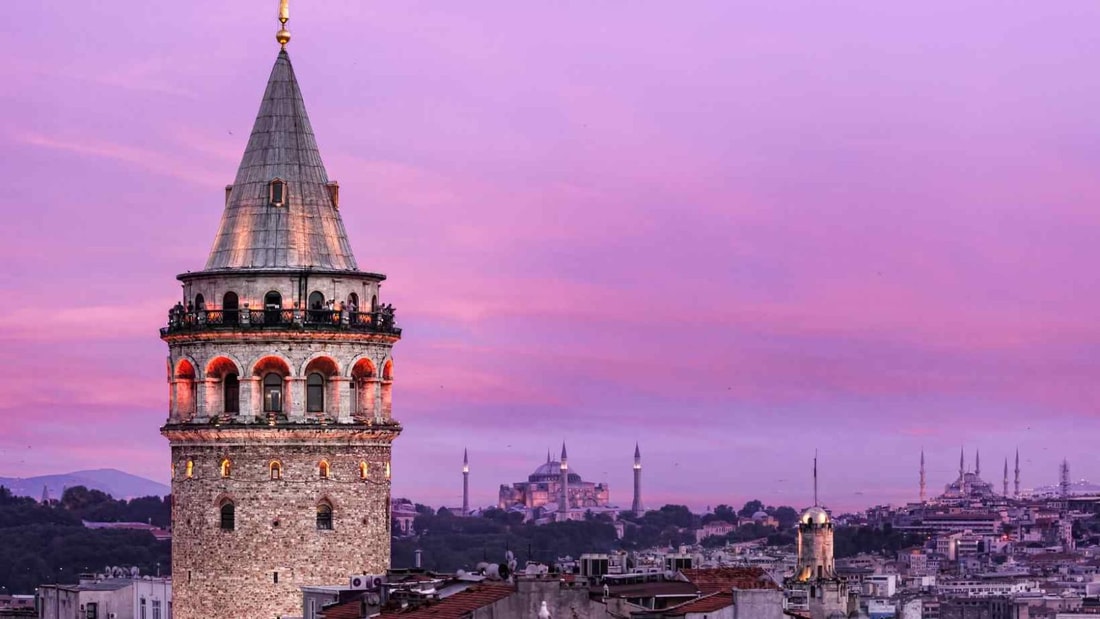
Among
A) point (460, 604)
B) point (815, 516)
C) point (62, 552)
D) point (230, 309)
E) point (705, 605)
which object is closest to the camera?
point (460, 604)

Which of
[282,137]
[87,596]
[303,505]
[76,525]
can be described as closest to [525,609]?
[303,505]

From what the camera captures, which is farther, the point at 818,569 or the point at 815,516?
the point at 815,516

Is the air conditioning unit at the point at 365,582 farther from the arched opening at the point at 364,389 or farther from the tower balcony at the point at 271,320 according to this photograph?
the tower balcony at the point at 271,320

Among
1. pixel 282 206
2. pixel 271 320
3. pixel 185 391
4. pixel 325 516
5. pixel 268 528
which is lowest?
pixel 268 528

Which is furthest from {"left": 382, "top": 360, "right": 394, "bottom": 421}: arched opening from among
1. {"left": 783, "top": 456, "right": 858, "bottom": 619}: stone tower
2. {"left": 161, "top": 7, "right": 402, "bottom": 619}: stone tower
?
{"left": 783, "top": 456, "right": 858, "bottom": 619}: stone tower

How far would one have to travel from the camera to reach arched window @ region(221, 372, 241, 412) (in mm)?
58688

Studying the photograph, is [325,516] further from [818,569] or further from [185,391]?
[818,569]

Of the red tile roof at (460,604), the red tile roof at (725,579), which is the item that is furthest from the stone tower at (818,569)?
the red tile roof at (460,604)

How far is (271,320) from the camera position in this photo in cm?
5850

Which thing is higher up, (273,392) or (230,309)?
(230,309)

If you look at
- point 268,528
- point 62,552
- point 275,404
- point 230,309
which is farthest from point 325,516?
point 62,552

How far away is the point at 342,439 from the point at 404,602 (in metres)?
5.17

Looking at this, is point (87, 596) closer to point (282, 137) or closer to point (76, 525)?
point (282, 137)

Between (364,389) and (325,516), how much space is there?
2571 mm
